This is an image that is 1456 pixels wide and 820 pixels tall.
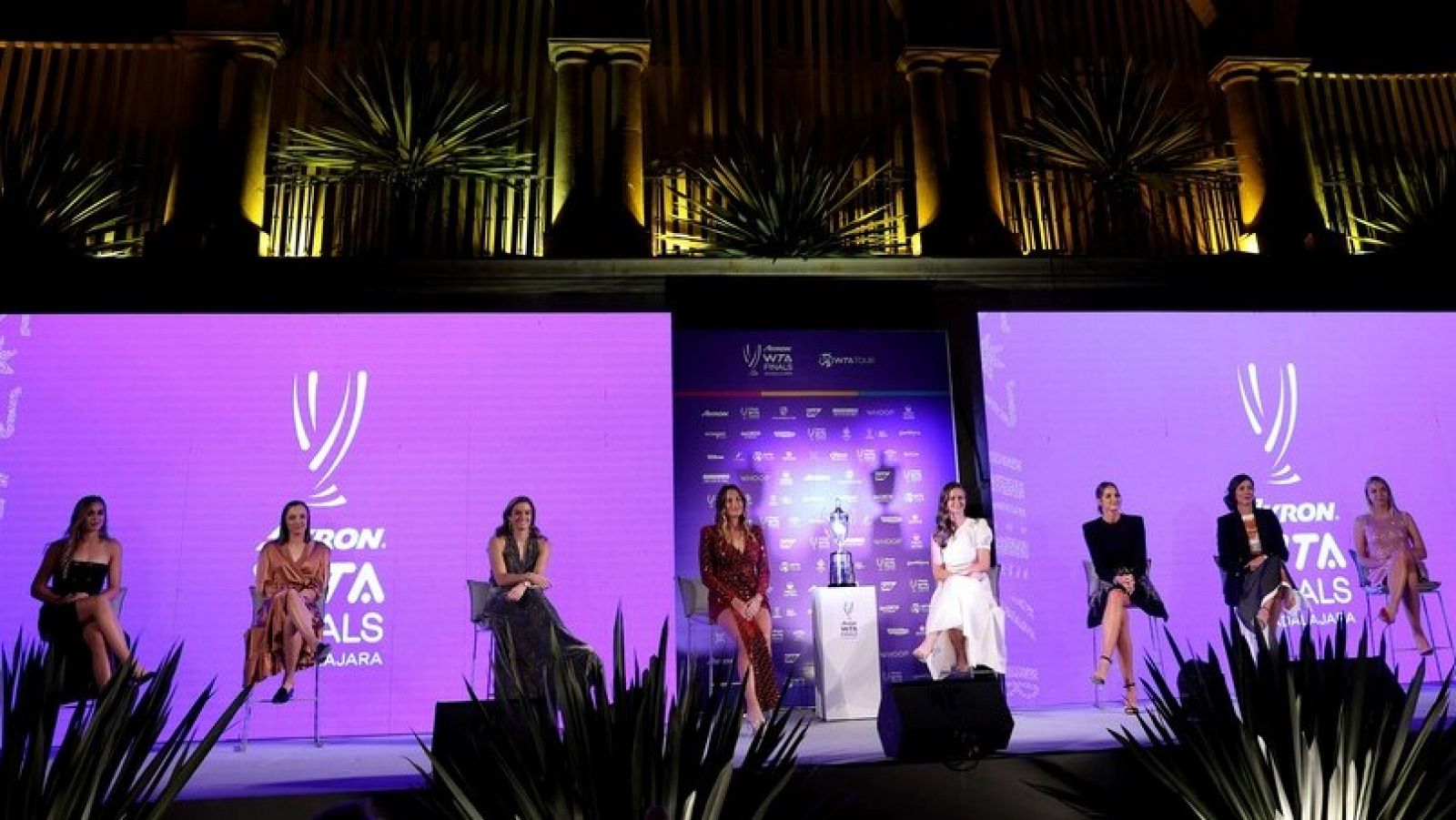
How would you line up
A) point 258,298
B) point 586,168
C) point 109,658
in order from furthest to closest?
1. point 586,168
2. point 258,298
3. point 109,658

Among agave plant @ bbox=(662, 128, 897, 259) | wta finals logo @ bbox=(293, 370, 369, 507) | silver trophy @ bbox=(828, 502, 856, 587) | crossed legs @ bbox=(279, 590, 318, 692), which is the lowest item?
crossed legs @ bbox=(279, 590, 318, 692)

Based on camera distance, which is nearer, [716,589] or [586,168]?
[716,589]

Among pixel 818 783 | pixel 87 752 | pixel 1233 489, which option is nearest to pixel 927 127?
pixel 1233 489

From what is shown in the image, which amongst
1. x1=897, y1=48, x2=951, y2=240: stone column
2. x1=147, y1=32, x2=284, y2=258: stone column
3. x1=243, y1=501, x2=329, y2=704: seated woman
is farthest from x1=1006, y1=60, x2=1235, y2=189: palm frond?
x1=243, y1=501, x2=329, y2=704: seated woman

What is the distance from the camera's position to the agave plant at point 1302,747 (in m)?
2.56

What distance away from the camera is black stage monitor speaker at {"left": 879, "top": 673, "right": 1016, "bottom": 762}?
142 inches

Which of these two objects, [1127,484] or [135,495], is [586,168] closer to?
[135,495]

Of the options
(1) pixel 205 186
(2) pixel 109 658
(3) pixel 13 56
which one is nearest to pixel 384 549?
(2) pixel 109 658

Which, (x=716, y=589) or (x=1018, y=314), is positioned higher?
(x=1018, y=314)

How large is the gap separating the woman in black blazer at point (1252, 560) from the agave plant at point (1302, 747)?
342cm

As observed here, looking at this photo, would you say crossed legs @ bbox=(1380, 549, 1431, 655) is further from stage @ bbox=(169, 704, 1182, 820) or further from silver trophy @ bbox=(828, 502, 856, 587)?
silver trophy @ bbox=(828, 502, 856, 587)

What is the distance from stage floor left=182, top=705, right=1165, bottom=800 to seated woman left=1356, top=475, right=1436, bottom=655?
6.46 feet

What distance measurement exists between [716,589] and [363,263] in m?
3.31

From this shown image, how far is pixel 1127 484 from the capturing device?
7004 millimetres
